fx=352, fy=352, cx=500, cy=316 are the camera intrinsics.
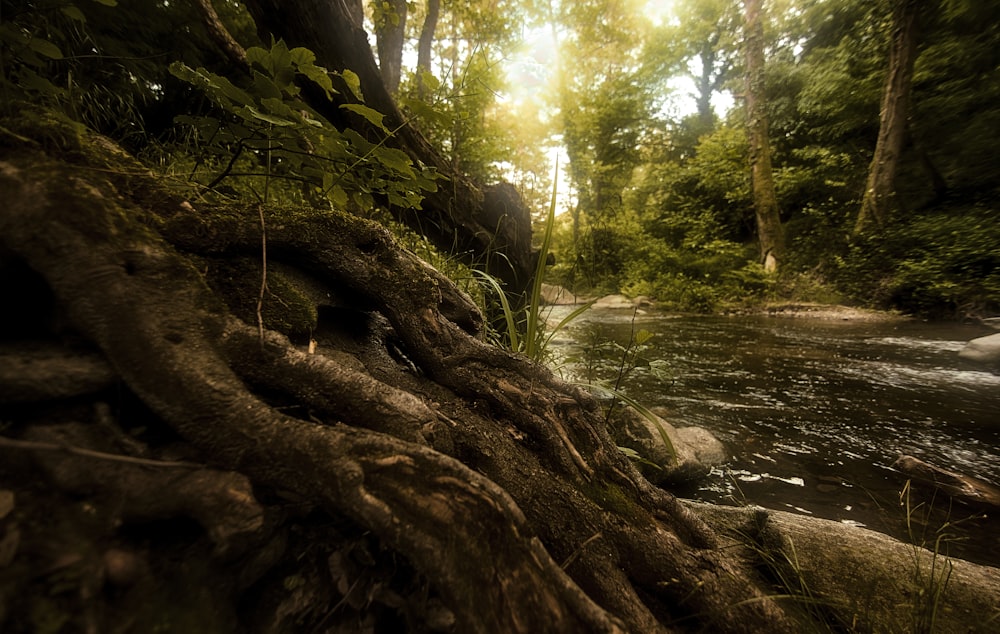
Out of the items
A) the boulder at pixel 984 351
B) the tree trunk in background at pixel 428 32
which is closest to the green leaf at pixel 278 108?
the boulder at pixel 984 351

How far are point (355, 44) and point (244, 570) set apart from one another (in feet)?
10.4

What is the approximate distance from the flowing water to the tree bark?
1000 mm

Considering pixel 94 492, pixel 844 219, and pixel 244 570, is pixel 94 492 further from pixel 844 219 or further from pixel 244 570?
pixel 844 219

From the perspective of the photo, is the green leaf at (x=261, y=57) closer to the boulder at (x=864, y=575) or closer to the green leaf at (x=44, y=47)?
the green leaf at (x=44, y=47)

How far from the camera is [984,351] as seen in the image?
4238 mm

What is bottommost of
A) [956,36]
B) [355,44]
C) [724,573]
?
[724,573]

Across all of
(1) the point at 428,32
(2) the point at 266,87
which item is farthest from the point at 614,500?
(1) the point at 428,32

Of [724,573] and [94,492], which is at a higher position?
[94,492]

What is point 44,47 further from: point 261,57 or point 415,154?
point 415,154

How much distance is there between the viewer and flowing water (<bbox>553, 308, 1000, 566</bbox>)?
2189 mm

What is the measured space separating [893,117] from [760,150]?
287 cm

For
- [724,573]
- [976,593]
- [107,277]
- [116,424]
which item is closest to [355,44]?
[107,277]

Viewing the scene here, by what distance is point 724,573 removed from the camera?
3.79 ft

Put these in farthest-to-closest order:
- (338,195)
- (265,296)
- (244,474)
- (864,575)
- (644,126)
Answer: (644,126) → (338,195) → (864,575) → (265,296) → (244,474)
